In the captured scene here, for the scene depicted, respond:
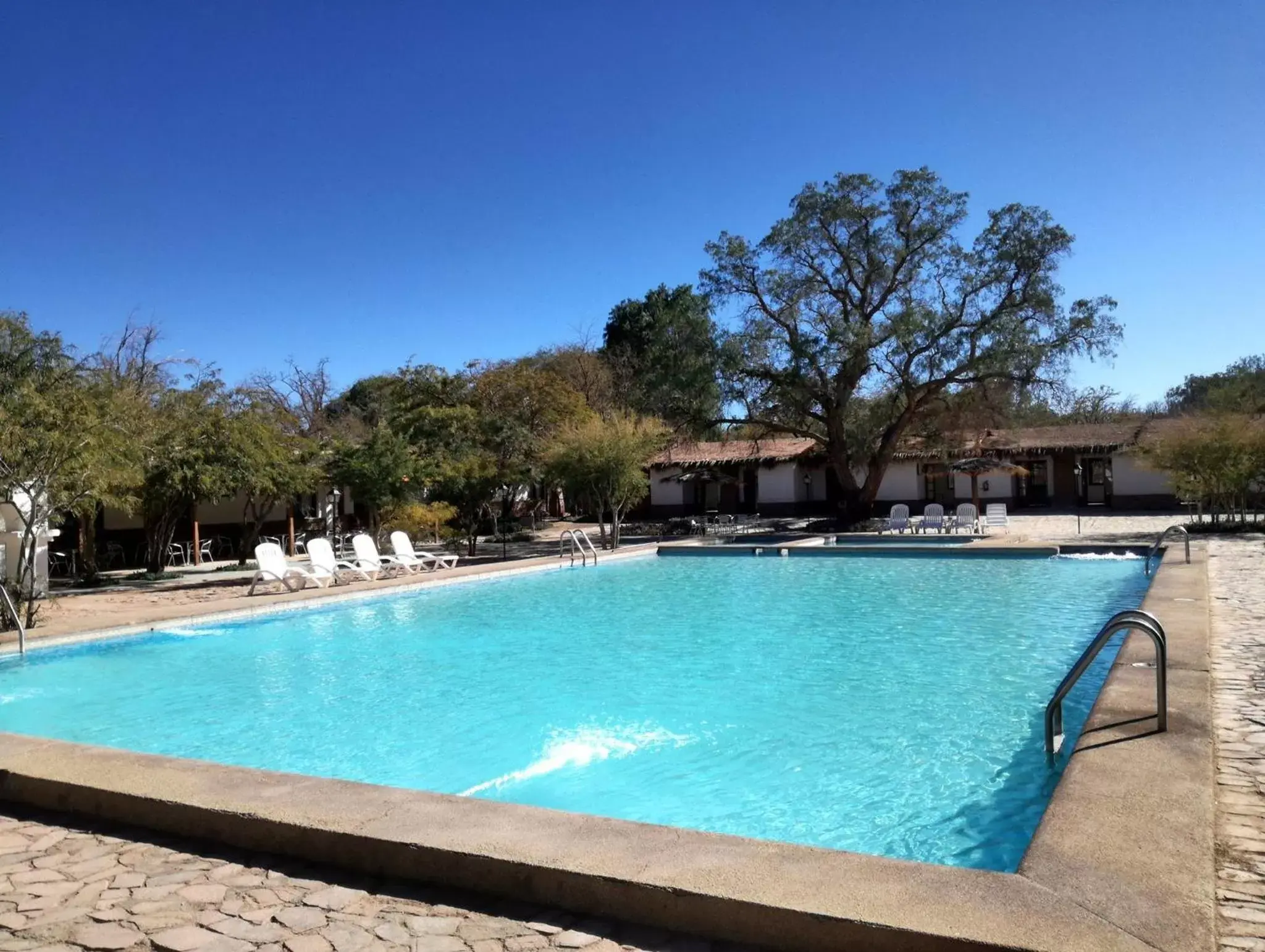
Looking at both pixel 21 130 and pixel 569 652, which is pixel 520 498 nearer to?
pixel 21 130

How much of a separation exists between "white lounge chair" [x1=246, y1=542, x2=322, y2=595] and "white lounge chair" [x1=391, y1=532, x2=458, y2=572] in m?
2.30

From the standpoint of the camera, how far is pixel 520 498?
3269 centimetres

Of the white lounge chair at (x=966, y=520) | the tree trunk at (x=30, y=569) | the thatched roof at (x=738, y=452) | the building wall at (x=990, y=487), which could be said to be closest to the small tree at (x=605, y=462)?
the white lounge chair at (x=966, y=520)

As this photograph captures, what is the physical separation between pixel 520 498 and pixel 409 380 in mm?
5818

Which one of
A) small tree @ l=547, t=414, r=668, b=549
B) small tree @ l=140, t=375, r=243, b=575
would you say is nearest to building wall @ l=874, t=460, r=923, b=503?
small tree @ l=547, t=414, r=668, b=549

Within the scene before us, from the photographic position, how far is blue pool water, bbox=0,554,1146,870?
17.1ft

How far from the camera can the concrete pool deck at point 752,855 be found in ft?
8.54

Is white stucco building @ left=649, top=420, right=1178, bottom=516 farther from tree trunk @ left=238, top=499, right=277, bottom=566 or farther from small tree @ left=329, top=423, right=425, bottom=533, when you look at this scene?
tree trunk @ left=238, top=499, right=277, bottom=566

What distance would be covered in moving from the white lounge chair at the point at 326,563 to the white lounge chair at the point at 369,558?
0.13 metres

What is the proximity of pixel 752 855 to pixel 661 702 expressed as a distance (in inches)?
169

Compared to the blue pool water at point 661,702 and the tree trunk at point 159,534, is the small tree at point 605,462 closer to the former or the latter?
the blue pool water at point 661,702

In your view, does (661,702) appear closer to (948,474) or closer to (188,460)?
(188,460)

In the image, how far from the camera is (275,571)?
13930 millimetres

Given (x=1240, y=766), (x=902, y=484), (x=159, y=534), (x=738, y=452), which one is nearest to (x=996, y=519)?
(x=902, y=484)
